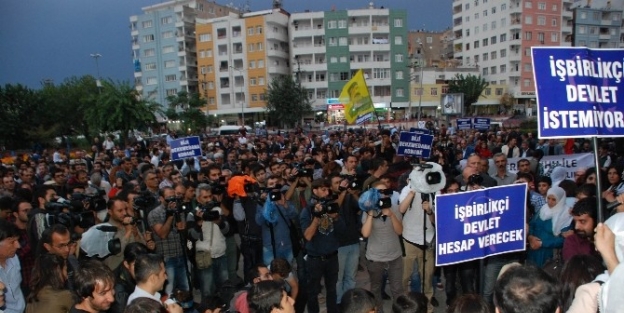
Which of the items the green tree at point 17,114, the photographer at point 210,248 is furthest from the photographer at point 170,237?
the green tree at point 17,114

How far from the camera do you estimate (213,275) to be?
547cm

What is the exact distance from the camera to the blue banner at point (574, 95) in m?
3.39

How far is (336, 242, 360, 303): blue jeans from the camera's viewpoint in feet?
16.6

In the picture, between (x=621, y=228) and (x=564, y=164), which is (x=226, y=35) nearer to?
(x=564, y=164)

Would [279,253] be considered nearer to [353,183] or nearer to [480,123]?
[353,183]

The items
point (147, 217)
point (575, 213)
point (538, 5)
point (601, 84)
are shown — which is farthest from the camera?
point (538, 5)

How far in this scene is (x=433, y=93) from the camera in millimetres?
58625

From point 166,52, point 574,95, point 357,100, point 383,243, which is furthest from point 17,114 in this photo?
point 574,95

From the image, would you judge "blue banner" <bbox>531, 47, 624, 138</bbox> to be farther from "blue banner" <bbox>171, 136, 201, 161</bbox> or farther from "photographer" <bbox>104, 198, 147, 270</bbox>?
"blue banner" <bbox>171, 136, 201, 161</bbox>

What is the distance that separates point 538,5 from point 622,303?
7040 cm

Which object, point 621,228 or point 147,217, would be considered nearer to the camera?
point 621,228

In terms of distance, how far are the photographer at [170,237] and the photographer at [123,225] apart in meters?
0.22

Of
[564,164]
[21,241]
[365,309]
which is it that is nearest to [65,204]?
[21,241]

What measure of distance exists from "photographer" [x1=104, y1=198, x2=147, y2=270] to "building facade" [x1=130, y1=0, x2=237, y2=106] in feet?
192
